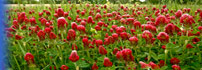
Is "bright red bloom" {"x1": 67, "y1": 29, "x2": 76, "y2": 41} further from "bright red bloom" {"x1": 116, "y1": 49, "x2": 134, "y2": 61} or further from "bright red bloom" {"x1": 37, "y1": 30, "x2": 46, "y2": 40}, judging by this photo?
"bright red bloom" {"x1": 116, "y1": 49, "x2": 134, "y2": 61}

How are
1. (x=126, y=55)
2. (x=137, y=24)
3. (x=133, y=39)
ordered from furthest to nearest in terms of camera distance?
(x=137, y=24) → (x=133, y=39) → (x=126, y=55)

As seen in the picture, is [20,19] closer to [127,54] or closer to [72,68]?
[72,68]

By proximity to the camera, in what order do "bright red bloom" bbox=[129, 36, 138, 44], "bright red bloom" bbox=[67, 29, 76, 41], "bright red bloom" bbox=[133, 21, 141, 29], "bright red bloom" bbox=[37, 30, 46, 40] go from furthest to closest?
"bright red bloom" bbox=[133, 21, 141, 29] → "bright red bloom" bbox=[37, 30, 46, 40] → "bright red bloom" bbox=[67, 29, 76, 41] → "bright red bloom" bbox=[129, 36, 138, 44]

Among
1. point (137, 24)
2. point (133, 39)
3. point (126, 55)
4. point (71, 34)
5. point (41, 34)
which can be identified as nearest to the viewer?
point (126, 55)

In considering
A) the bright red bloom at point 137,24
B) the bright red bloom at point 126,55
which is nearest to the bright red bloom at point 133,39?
the bright red bloom at point 126,55


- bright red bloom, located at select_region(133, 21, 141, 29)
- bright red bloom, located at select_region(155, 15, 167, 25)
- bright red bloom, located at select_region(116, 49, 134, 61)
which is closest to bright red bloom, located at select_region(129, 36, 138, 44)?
bright red bloom, located at select_region(116, 49, 134, 61)

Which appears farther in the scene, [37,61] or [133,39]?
[37,61]

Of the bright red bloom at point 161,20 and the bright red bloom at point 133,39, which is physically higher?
the bright red bloom at point 161,20

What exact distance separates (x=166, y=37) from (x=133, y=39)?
22 cm

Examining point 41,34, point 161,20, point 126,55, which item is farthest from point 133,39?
point 41,34

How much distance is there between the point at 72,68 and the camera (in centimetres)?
177

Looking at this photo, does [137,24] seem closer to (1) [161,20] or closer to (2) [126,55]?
(1) [161,20]

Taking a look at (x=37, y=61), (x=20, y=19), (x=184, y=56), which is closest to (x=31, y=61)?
(x=37, y=61)

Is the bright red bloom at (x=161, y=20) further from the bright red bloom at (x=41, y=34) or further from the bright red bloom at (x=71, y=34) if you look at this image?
the bright red bloom at (x=41, y=34)
